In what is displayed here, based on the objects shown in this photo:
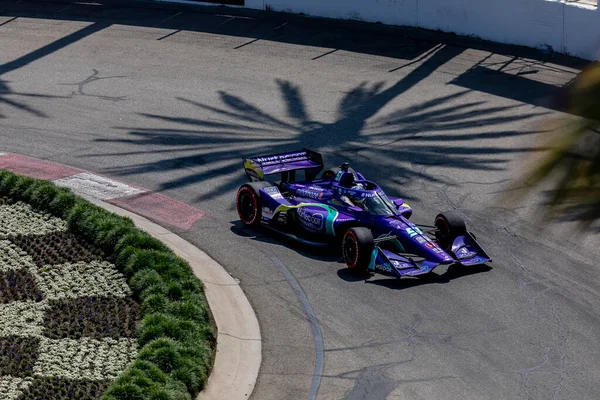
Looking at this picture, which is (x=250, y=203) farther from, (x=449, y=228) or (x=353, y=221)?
(x=449, y=228)

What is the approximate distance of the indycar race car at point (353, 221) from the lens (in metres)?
12.7

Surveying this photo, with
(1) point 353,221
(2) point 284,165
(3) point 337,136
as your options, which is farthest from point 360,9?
(1) point 353,221

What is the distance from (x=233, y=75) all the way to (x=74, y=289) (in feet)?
41.9

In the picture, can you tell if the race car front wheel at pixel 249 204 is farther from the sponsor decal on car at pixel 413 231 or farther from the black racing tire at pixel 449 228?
the black racing tire at pixel 449 228

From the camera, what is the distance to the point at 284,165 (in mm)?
15016

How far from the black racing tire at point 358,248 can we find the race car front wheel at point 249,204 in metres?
1.97

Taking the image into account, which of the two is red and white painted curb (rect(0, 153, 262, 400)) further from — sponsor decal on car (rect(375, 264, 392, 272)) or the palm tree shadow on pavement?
sponsor decal on car (rect(375, 264, 392, 272))

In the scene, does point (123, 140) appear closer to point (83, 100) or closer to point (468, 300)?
point (83, 100)

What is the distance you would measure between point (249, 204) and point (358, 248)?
2745mm

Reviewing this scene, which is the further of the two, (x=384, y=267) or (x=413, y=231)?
(x=413, y=231)

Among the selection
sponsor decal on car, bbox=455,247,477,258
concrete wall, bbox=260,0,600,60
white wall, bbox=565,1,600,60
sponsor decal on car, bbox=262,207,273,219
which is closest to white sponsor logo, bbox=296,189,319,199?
sponsor decal on car, bbox=262,207,273,219

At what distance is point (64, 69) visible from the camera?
78.6 ft

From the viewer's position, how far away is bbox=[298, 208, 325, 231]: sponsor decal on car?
13562 mm

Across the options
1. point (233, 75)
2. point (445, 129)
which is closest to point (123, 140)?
point (233, 75)
